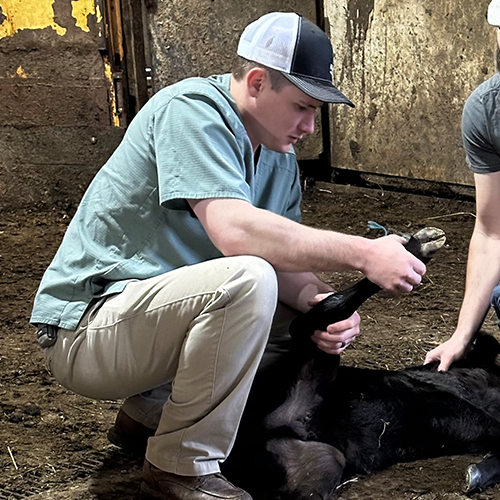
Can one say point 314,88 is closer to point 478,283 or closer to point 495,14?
point 495,14

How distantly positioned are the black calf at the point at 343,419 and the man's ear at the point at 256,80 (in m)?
0.62

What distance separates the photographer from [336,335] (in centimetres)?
251

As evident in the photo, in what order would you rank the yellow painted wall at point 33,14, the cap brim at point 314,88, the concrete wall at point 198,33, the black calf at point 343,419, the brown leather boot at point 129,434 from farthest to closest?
the concrete wall at point 198,33 < the yellow painted wall at point 33,14 < the brown leather boot at point 129,434 < the black calf at point 343,419 < the cap brim at point 314,88

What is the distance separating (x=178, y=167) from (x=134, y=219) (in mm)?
265

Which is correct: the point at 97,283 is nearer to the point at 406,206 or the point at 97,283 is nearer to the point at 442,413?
the point at 442,413

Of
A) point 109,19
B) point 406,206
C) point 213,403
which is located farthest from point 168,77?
point 213,403

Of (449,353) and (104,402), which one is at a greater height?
(449,353)

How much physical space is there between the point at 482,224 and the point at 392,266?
987 millimetres

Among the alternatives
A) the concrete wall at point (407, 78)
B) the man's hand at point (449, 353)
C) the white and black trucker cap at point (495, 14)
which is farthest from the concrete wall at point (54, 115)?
the white and black trucker cap at point (495, 14)

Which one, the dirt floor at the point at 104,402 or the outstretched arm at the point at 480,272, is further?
the outstretched arm at the point at 480,272

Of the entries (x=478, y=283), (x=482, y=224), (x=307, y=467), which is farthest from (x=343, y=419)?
(x=482, y=224)

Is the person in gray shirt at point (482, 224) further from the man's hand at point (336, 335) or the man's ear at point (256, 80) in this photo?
the man's ear at point (256, 80)

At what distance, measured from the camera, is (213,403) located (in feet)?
7.52

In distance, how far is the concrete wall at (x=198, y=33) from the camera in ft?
21.2
